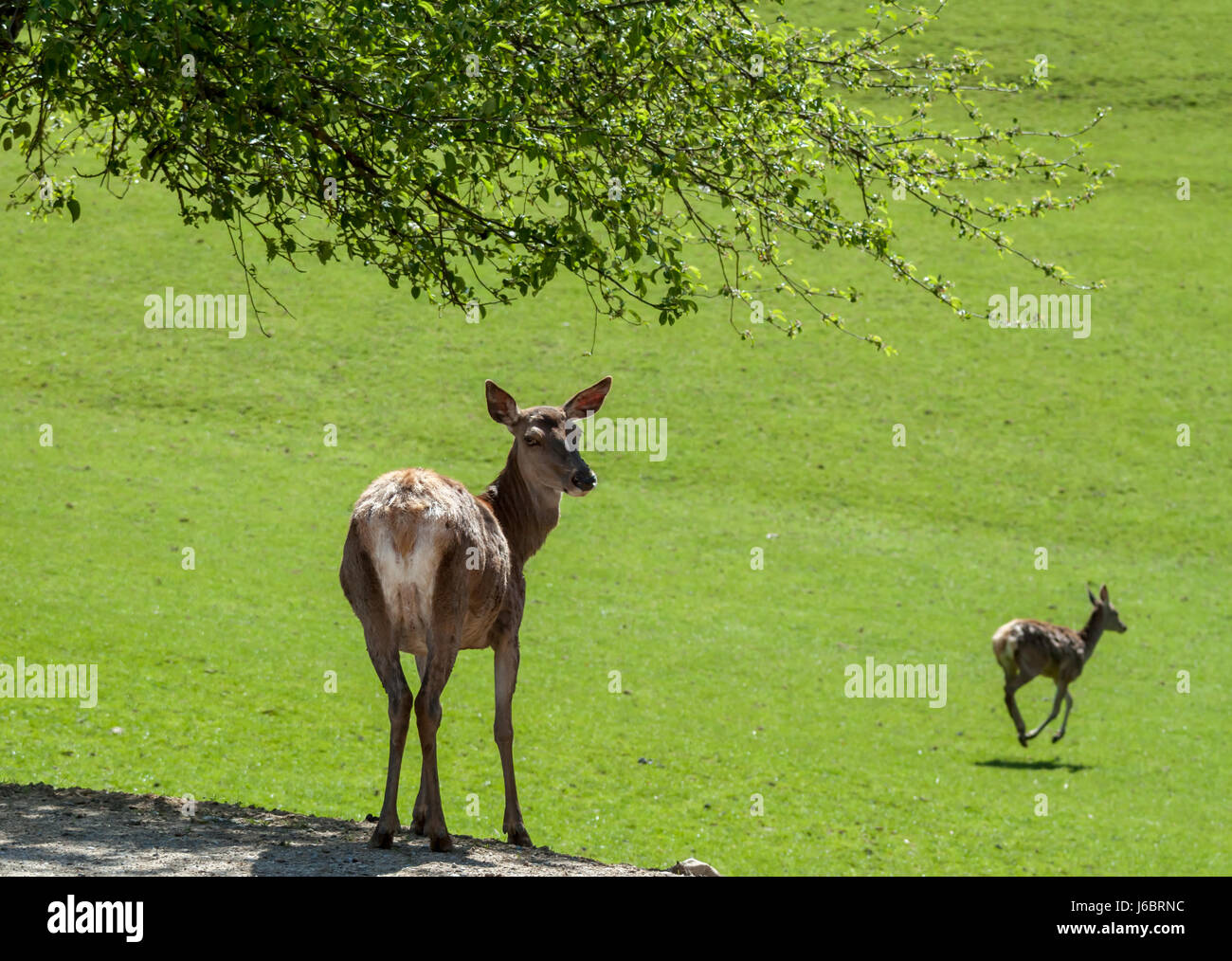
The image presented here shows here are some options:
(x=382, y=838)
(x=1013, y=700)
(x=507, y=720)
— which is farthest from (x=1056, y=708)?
(x=382, y=838)

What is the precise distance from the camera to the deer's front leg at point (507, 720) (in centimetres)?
962

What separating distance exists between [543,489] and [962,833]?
33.7 feet

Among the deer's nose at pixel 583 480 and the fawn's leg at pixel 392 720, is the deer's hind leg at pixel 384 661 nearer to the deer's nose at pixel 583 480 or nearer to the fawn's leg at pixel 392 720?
the fawn's leg at pixel 392 720

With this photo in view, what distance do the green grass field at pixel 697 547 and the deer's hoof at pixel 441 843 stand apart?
286 inches

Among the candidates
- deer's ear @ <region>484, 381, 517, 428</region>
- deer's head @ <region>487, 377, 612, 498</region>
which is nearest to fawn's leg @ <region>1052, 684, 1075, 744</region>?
deer's head @ <region>487, 377, 612, 498</region>

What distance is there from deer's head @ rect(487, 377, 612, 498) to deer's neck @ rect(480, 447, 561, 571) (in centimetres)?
16

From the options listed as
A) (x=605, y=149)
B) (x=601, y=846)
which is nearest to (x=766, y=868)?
(x=601, y=846)

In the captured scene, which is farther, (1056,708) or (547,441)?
(1056,708)

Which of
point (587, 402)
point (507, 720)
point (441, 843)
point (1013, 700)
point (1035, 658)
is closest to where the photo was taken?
point (441, 843)

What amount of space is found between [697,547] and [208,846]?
22121 mm

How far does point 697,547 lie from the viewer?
30219 millimetres

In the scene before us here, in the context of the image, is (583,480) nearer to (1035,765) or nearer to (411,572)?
(411,572)

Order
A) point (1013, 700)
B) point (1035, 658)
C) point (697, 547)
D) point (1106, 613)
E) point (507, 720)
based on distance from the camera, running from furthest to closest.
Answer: point (697, 547), point (1106, 613), point (1035, 658), point (1013, 700), point (507, 720)

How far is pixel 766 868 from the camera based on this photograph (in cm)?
1575
